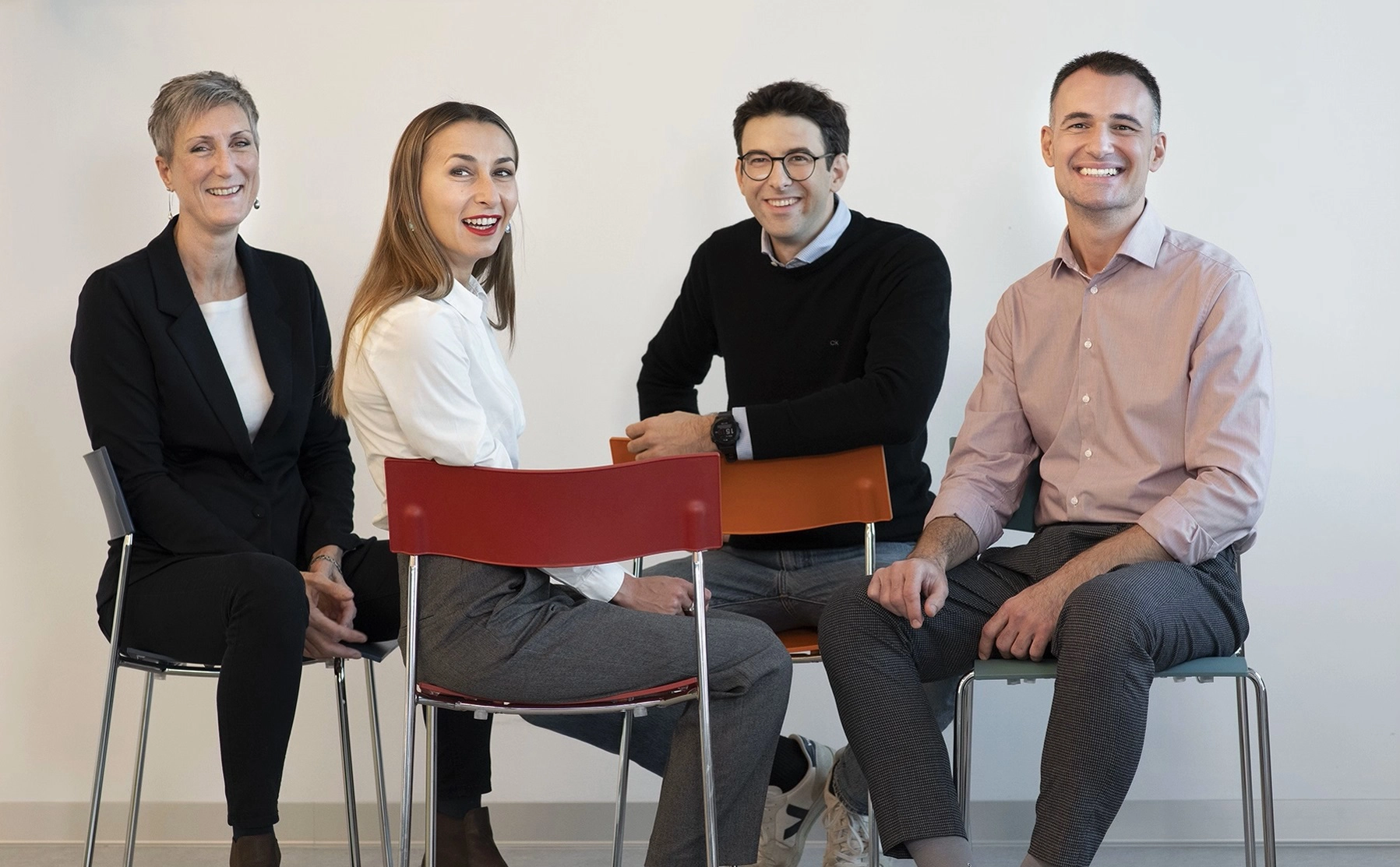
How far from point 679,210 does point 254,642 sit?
Answer: 4.84 ft

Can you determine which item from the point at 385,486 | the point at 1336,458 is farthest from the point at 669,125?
the point at 1336,458

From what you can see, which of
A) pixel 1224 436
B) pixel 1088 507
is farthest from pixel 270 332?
pixel 1224 436

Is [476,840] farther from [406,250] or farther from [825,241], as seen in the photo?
[825,241]

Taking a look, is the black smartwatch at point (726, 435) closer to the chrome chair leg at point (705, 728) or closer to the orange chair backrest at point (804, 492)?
the orange chair backrest at point (804, 492)

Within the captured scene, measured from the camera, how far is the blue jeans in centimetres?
240

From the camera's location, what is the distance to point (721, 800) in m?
1.92

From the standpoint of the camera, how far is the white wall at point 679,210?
9.73 feet

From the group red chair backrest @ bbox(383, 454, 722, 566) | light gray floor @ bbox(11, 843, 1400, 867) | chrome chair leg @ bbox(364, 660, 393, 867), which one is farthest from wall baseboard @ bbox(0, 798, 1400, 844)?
red chair backrest @ bbox(383, 454, 722, 566)

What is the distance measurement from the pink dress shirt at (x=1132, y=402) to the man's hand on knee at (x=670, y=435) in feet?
1.48

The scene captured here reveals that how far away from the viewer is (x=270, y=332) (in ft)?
8.44

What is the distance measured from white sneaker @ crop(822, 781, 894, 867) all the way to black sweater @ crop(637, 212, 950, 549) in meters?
0.50

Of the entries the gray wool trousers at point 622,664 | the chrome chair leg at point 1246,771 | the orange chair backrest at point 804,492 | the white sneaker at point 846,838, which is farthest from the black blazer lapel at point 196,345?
the chrome chair leg at point 1246,771

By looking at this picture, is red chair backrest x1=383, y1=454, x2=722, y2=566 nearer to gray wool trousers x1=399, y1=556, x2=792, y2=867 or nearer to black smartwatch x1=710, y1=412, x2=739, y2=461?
gray wool trousers x1=399, y1=556, x2=792, y2=867

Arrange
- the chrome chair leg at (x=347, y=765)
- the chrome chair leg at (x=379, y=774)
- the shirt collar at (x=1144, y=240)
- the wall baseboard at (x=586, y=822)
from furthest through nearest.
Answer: the wall baseboard at (x=586, y=822) → the chrome chair leg at (x=379, y=774) → the chrome chair leg at (x=347, y=765) → the shirt collar at (x=1144, y=240)
